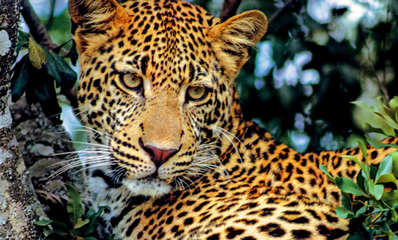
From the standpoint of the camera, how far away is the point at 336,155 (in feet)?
15.3

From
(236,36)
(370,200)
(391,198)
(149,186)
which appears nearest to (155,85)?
(149,186)

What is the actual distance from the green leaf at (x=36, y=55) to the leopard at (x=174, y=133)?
0.31m

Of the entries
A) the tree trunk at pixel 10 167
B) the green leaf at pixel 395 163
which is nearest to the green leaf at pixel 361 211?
the green leaf at pixel 395 163

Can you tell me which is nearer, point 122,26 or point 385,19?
point 122,26

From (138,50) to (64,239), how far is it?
1640mm

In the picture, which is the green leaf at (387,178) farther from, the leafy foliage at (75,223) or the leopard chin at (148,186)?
the leafy foliage at (75,223)

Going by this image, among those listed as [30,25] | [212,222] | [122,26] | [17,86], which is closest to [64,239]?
[212,222]

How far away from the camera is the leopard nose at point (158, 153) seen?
3.92m

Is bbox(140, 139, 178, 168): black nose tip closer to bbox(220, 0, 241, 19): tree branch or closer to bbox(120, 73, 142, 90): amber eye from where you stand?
bbox(120, 73, 142, 90): amber eye

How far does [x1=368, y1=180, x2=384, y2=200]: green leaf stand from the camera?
3041 millimetres

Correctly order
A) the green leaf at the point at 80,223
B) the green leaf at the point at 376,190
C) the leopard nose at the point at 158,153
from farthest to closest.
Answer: the leopard nose at the point at 158,153
the green leaf at the point at 80,223
the green leaf at the point at 376,190

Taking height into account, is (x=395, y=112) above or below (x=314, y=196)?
above

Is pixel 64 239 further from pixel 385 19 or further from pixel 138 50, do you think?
pixel 385 19

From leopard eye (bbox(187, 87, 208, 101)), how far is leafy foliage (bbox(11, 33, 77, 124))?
3.67 ft
